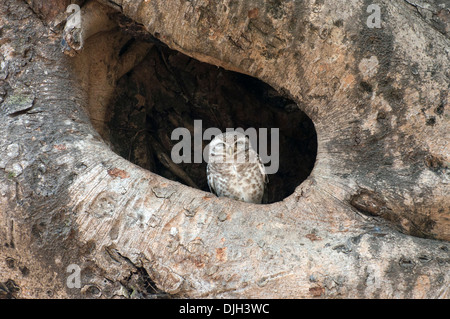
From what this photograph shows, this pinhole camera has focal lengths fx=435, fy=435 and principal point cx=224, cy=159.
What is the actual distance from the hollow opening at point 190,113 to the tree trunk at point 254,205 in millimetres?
973

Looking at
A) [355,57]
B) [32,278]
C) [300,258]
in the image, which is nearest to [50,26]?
[32,278]

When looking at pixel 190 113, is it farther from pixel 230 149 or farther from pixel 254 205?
pixel 254 205

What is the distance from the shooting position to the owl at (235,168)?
3703 mm

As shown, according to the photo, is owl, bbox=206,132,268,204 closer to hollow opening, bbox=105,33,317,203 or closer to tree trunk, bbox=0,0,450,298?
hollow opening, bbox=105,33,317,203

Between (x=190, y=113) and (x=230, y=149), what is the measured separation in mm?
663

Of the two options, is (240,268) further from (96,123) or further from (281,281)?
(96,123)

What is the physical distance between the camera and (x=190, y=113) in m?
4.10

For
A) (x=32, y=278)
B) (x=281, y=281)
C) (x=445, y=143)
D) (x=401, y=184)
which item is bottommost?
(x=32, y=278)

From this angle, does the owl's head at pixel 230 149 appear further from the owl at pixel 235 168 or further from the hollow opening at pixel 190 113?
the hollow opening at pixel 190 113

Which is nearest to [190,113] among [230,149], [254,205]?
[230,149]

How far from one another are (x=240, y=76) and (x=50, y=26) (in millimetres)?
1773

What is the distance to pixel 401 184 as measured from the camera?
2.56 m

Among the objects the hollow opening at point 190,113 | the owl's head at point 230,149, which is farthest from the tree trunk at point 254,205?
the hollow opening at point 190,113

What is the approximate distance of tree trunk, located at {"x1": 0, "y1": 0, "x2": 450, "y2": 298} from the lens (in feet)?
7.81
